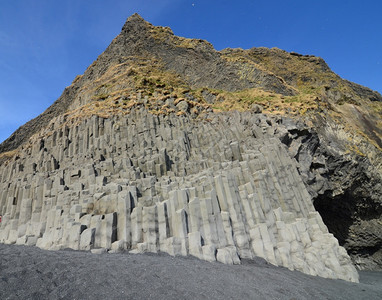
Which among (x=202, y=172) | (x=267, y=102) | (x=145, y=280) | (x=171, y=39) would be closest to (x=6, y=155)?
(x=171, y=39)

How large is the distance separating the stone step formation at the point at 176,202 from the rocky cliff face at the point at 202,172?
0.23 feet

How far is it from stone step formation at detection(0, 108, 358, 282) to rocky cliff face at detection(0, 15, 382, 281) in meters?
0.07

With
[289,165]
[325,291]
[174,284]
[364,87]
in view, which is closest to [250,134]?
[289,165]

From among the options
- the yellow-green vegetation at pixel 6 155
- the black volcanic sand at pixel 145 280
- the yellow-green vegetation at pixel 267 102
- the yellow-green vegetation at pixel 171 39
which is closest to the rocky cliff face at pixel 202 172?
the yellow-green vegetation at pixel 267 102

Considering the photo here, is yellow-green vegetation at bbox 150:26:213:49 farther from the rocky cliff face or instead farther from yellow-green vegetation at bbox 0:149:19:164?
yellow-green vegetation at bbox 0:149:19:164

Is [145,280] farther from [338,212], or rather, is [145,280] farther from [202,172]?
[338,212]

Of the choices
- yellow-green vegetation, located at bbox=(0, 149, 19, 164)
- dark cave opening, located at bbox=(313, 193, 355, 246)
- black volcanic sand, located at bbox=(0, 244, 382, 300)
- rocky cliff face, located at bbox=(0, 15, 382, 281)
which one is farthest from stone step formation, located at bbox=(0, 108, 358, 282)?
yellow-green vegetation, located at bbox=(0, 149, 19, 164)

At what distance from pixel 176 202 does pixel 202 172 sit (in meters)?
4.21

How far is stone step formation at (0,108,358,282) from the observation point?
34.7 ft

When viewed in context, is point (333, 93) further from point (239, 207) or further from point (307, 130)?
point (239, 207)

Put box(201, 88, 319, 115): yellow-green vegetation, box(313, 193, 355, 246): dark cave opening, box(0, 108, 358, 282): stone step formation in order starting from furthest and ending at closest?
box(201, 88, 319, 115): yellow-green vegetation
box(313, 193, 355, 246): dark cave opening
box(0, 108, 358, 282): stone step formation

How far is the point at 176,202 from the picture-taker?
1158 cm

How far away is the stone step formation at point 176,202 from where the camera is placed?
10.6 metres

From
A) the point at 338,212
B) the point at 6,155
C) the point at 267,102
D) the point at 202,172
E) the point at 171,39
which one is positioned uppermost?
the point at 171,39
